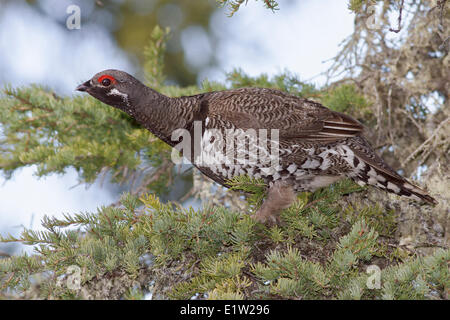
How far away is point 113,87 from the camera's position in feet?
13.2

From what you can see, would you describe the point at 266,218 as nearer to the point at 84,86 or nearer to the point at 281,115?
the point at 281,115

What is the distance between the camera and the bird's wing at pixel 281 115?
3.70 meters

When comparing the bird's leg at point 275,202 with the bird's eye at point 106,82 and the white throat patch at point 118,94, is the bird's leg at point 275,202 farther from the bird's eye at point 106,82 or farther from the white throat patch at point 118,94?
the bird's eye at point 106,82

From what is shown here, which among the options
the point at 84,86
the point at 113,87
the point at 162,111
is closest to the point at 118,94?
the point at 113,87

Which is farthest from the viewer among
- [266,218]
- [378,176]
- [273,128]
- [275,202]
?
[378,176]

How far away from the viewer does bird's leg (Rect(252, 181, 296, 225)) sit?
3.33 metres

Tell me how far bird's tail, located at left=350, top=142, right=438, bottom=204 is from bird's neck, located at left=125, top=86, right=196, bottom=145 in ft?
5.09

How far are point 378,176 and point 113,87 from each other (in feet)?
8.10

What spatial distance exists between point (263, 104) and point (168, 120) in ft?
2.87

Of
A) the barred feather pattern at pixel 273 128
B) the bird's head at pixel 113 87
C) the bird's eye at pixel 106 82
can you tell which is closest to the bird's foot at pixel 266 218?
the barred feather pattern at pixel 273 128

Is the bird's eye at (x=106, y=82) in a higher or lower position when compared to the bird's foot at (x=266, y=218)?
higher

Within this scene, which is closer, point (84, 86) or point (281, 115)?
point (281, 115)
